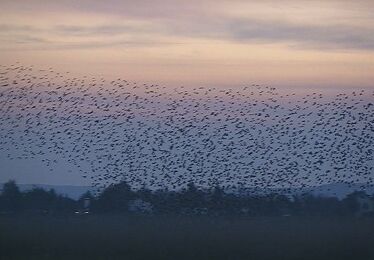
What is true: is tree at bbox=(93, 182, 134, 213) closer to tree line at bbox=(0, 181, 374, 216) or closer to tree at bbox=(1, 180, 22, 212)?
tree line at bbox=(0, 181, 374, 216)

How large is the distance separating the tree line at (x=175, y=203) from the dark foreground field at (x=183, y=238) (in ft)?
5.18

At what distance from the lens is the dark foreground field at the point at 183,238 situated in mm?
25188

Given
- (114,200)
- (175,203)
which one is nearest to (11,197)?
(114,200)

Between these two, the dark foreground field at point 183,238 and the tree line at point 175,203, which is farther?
the tree line at point 175,203

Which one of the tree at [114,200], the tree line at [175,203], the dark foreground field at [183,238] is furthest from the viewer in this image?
the tree at [114,200]

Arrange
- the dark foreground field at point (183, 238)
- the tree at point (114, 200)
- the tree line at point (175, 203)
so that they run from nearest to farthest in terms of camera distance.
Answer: the dark foreground field at point (183, 238), the tree line at point (175, 203), the tree at point (114, 200)

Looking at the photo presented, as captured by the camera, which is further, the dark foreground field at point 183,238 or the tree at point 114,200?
the tree at point 114,200

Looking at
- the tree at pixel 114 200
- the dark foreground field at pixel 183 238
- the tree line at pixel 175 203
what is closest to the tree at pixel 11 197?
the tree line at pixel 175 203

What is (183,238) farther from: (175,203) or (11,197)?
(11,197)

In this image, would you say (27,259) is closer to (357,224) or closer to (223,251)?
(223,251)

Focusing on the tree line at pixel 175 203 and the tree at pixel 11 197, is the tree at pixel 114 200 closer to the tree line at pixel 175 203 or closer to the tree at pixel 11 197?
the tree line at pixel 175 203

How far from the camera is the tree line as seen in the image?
37625 millimetres

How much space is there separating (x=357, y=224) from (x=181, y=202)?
24.7ft

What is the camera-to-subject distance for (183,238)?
28797 millimetres
